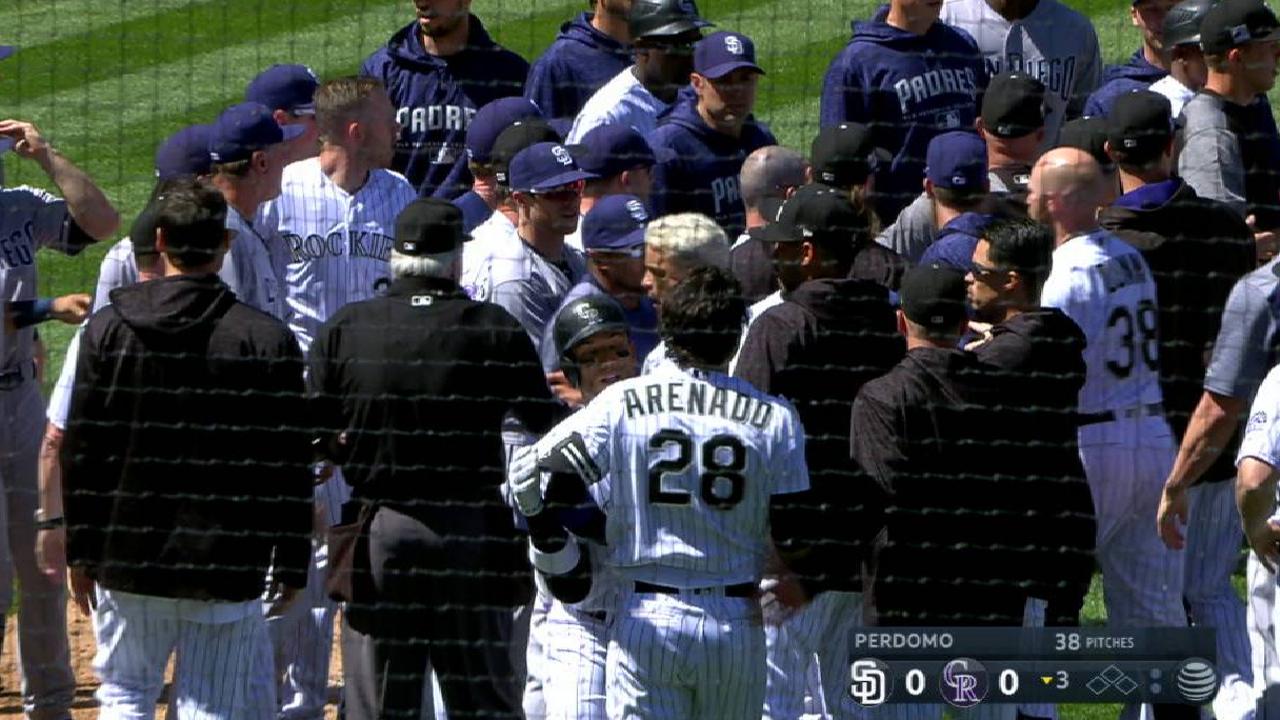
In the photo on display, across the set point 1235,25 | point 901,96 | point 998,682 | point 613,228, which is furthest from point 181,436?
point 1235,25

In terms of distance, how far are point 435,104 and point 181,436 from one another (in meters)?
2.36

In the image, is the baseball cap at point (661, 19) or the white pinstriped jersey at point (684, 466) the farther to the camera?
the baseball cap at point (661, 19)

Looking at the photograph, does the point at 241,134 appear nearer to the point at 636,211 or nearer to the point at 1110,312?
the point at 636,211

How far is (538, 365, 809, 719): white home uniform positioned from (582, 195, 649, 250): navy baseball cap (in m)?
0.79

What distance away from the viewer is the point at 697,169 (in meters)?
6.58

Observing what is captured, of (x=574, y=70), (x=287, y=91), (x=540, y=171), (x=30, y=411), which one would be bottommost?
(x=30, y=411)

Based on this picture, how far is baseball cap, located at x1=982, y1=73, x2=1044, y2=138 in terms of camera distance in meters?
6.19

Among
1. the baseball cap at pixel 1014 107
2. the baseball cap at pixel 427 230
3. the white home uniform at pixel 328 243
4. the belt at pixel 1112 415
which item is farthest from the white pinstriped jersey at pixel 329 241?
the belt at pixel 1112 415

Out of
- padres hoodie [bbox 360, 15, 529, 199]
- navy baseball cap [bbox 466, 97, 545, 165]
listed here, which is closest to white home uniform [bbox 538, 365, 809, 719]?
navy baseball cap [bbox 466, 97, 545, 165]

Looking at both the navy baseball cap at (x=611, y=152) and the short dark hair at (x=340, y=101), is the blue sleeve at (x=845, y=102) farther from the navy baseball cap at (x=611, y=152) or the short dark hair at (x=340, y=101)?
the short dark hair at (x=340, y=101)

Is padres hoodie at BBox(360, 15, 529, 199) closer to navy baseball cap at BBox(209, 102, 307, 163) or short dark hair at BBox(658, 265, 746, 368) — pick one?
navy baseball cap at BBox(209, 102, 307, 163)

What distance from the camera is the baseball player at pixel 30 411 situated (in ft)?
19.0

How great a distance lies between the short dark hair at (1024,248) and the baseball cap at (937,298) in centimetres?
20

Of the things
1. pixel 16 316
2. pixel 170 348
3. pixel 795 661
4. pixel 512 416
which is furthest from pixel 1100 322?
pixel 16 316
